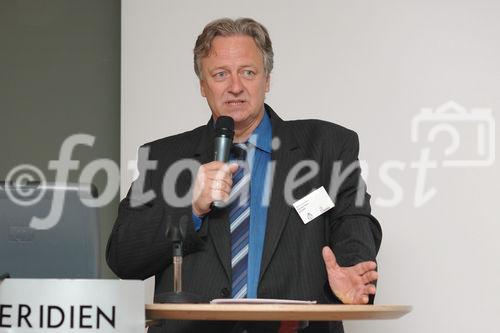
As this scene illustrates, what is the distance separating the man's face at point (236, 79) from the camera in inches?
112

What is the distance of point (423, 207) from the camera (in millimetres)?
3932

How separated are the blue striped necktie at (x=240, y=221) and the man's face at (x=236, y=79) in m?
0.12

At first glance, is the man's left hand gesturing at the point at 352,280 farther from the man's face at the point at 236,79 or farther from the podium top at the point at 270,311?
the man's face at the point at 236,79

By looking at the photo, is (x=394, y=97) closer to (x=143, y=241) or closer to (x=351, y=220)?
(x=351, y=220)

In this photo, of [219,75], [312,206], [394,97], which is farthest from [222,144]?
[394,97]

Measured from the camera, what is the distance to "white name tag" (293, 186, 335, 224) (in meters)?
2.67

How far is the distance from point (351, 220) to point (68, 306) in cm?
107

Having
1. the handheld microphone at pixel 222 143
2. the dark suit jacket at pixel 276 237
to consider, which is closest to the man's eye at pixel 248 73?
the dark suit jacket at pixel 276 237

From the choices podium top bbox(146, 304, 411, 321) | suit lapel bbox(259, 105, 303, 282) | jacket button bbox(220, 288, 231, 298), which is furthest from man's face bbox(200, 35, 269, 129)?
podium top bbox(146, 304, 411, 321)

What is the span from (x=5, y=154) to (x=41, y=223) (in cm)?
224

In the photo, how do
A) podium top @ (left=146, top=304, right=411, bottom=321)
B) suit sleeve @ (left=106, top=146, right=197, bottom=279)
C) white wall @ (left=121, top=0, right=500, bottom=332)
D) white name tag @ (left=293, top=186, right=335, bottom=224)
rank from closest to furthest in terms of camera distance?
podium top @ (left=146, top=304, right=411, bottom=321) → suit sleeve @ (left=106, top=146, right=197, bottom=279) → white name tag @ (left=293, top=186, right=335, bottom=224) → white wall @ (left=121, top=0, right=500, bottom=332)

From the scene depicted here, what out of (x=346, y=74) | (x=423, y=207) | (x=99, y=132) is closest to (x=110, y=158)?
(x=99, y=132)

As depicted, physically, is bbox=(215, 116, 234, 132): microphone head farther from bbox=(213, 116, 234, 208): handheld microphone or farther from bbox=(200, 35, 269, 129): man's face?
bbox=(200, 35, 269, 129): man's face

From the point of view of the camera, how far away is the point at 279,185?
271cm
